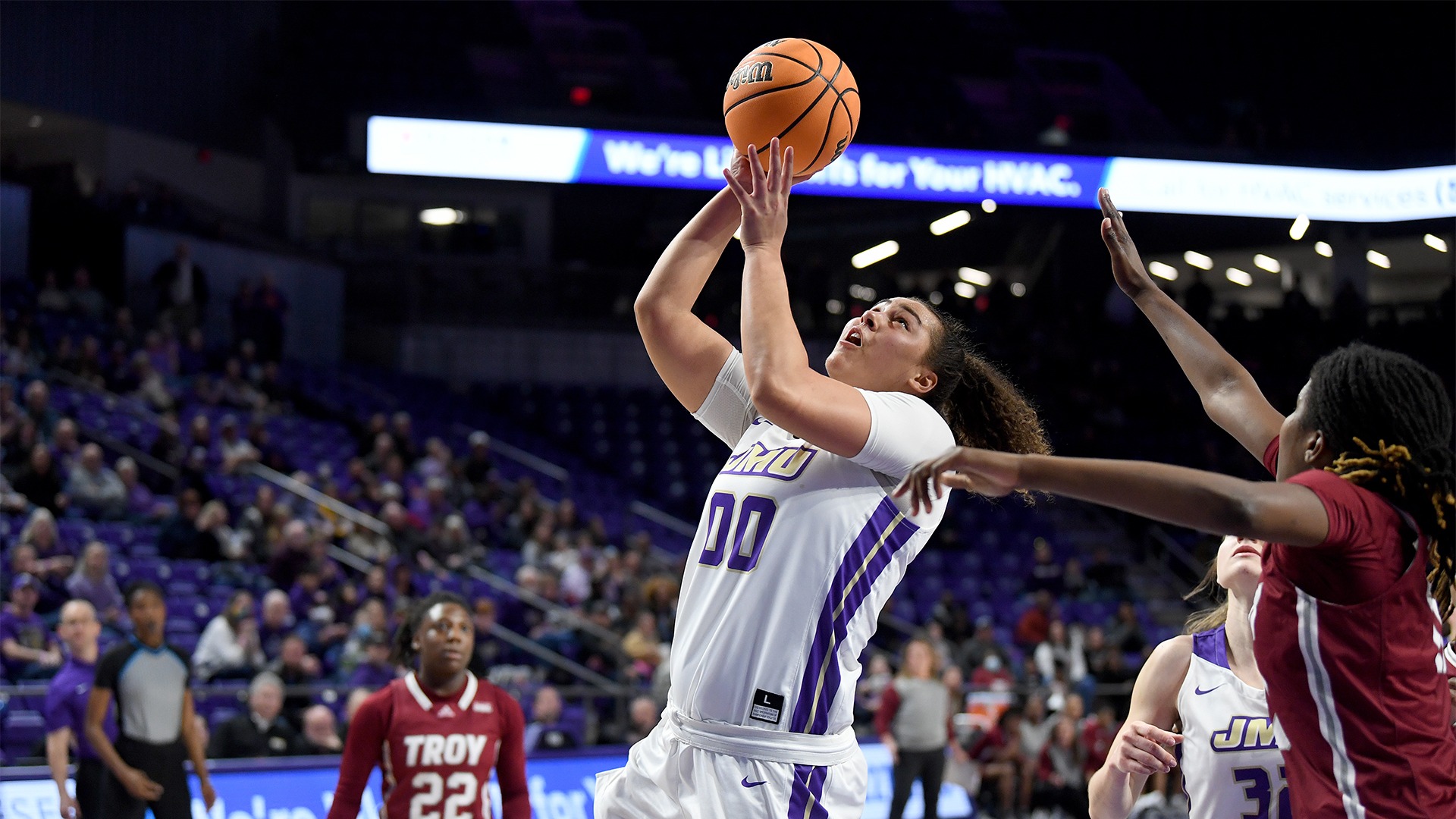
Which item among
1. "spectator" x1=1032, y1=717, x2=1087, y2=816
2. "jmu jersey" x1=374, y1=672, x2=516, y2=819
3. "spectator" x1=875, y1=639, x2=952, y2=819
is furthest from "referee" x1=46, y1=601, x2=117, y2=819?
"spectator" x1=1032, y1=717, x2=1087, y2=816

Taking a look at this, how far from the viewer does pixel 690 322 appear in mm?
3213

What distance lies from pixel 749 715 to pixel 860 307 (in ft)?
60.5

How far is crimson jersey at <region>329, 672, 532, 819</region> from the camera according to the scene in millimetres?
4797

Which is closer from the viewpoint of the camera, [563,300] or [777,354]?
[777,354]

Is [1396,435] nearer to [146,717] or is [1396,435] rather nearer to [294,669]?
[146,717]

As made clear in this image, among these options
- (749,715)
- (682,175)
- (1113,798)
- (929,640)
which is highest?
(682,175)

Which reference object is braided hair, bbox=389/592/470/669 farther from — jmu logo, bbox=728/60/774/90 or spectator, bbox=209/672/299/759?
spectator, bbox=209/672/299/759

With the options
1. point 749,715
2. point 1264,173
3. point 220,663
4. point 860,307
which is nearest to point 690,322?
point 749,715

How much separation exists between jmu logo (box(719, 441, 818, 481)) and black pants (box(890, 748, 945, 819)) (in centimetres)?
726

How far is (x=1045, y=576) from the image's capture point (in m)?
15.4

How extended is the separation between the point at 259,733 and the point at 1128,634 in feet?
28.7

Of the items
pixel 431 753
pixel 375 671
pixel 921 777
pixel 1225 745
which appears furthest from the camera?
pixel 921 777

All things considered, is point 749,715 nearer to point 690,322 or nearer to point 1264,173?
point 690,322

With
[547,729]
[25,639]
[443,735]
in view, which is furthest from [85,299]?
[443,735]
